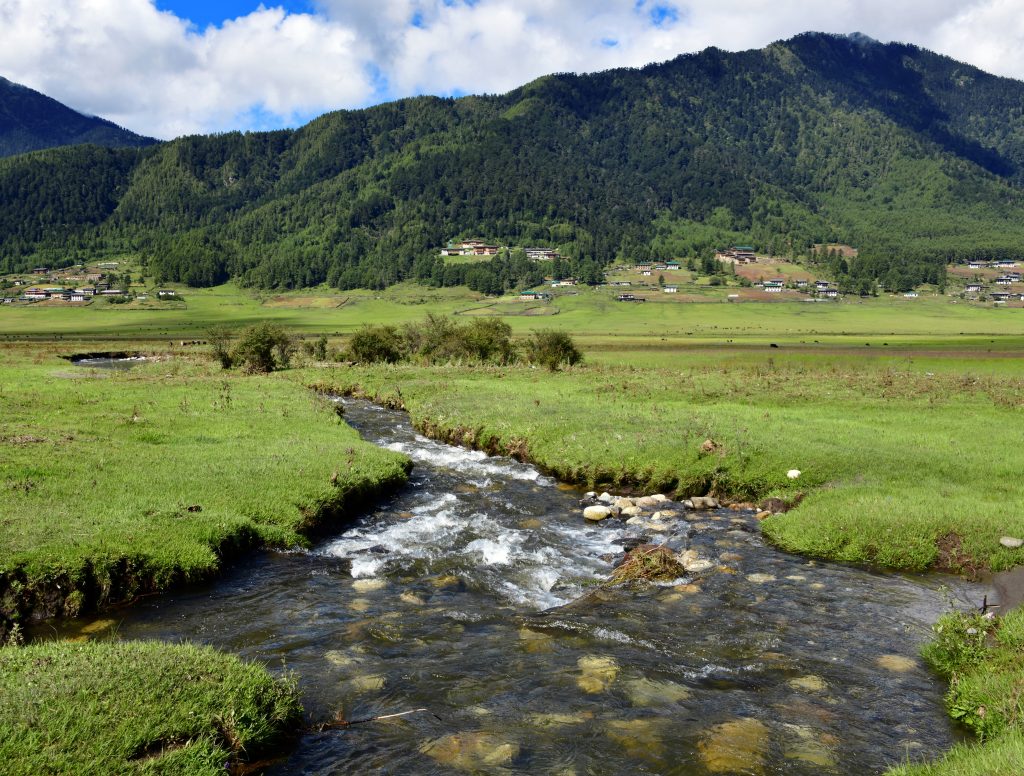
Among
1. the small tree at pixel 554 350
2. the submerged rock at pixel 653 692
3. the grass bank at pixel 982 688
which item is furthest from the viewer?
the small tree at pixel 554 350

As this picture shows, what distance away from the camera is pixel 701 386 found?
58.6 meters

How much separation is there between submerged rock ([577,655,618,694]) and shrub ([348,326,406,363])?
82594 mm

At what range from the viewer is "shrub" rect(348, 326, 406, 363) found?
3740 inches

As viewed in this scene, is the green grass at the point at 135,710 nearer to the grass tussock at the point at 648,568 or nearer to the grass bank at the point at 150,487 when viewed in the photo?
the grass bank at the point at 150,487

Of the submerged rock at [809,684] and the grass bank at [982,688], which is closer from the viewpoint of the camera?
the grass bank at [982,688]

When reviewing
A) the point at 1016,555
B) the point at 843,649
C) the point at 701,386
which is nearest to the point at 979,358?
the point at 701,386

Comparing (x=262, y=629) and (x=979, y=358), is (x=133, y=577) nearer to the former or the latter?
(x=262, y=629)

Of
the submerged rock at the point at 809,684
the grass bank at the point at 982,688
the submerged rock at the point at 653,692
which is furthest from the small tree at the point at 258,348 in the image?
the grass bank at the point at 982,688

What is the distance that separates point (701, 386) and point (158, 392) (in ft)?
150

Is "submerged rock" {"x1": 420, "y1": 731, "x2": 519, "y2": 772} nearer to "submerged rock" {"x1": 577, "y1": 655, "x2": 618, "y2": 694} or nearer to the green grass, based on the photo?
"submerged rock" {"x1": 577, "y1": 655, "x2": 618, "y2": 694}

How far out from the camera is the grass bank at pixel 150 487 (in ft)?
55.6

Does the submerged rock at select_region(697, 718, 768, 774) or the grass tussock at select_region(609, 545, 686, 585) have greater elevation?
the submerged rock at select_region(697, 718, 768, 774)

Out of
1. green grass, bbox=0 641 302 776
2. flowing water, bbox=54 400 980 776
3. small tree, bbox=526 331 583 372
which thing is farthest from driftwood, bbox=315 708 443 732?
small tree, bbox=526 331 583 372

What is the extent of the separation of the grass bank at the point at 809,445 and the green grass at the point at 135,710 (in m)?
18.0
